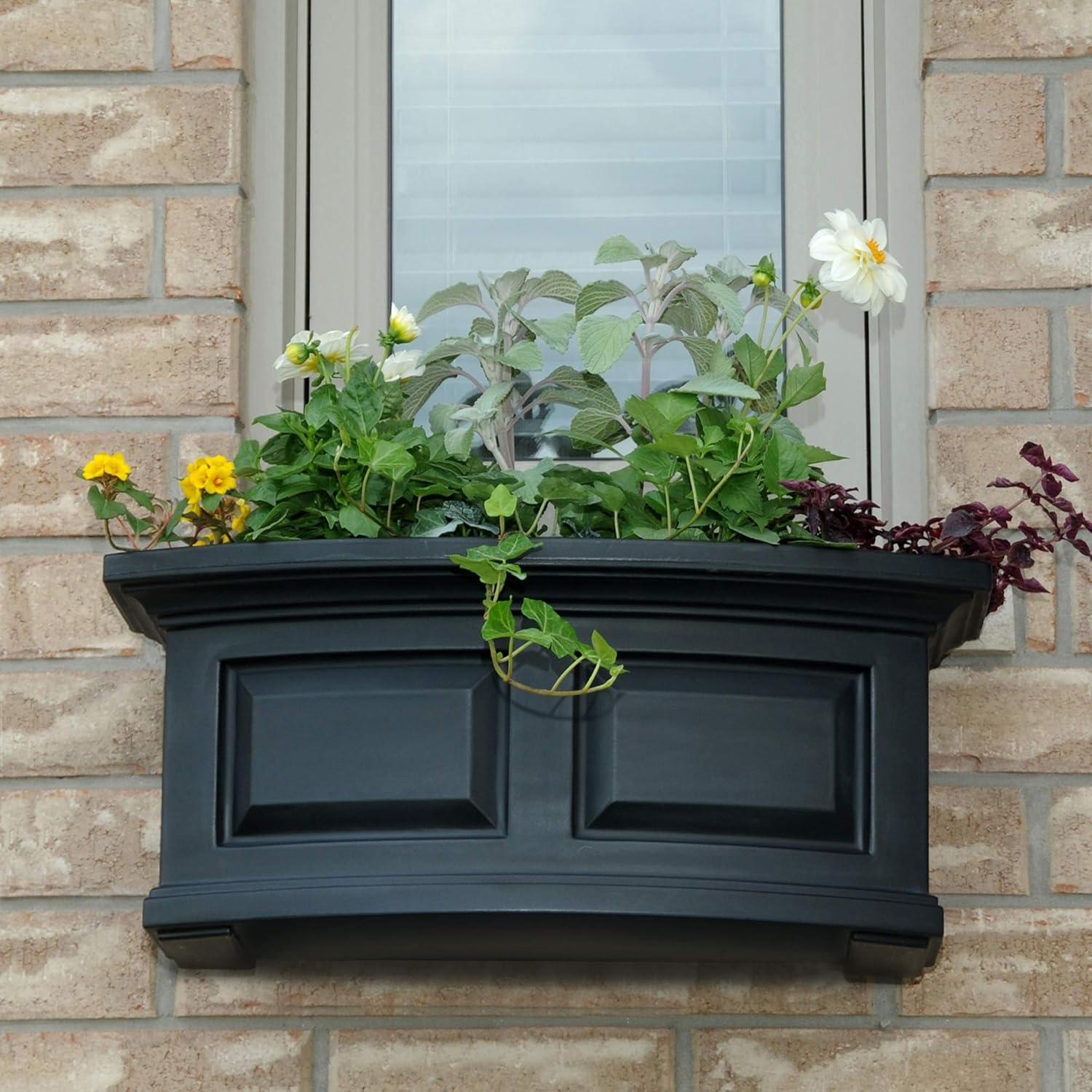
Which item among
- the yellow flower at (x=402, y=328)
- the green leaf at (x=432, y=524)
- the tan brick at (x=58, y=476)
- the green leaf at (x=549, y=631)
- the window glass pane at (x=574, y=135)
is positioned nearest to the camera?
the green leaf at (x=549, y=631)

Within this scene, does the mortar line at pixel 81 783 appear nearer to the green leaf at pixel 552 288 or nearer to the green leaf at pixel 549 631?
the green leaf at pixel 549 631

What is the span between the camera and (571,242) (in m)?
1.57

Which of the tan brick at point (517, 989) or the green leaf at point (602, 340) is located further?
the tan brick at point (517, 989)

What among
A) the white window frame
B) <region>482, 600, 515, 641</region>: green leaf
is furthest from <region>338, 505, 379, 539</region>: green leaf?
the white window frame

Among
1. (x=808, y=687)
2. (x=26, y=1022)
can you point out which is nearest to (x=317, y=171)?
(x=808, y=687)

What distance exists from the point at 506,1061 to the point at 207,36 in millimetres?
1047

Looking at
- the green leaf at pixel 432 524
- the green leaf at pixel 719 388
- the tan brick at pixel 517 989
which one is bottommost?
the tan brick at pixel 517 989

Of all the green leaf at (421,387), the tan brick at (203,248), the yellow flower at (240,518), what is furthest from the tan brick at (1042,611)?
the tan brick at (203,248)

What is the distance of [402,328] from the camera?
4.28 ft

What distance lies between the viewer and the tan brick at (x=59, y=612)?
1.39 metres

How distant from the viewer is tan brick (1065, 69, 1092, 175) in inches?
56.2

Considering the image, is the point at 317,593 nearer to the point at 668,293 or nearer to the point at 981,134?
the point at 668,293

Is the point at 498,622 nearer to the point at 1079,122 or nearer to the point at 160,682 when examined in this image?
the point at 160,682

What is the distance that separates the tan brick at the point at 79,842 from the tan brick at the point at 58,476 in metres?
0.26
